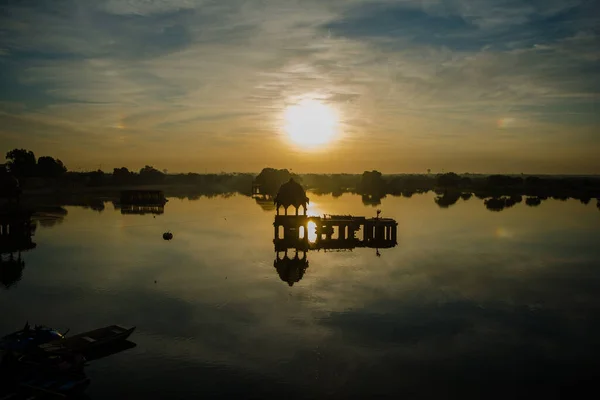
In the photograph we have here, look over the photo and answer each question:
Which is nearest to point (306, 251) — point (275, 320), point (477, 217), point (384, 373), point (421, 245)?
point (421, 245)

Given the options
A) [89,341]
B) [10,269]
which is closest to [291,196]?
[10,269]

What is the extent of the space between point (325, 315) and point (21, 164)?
14227 cm

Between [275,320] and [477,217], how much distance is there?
7699 cm

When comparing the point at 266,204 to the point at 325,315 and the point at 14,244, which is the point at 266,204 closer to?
the point at 14,244

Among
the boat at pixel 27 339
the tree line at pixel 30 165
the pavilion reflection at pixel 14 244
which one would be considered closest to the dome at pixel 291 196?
the pavilion reflection at pixel 14 244

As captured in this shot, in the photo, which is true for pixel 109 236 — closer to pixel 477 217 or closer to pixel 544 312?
pixel 544 312

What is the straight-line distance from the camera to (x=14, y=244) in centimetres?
5753

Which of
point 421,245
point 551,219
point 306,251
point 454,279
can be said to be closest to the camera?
point 454,279

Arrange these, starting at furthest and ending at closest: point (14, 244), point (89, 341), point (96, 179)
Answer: point (96, 179) < point (14, 244) < point (89, 341)

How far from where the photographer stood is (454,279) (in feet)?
139

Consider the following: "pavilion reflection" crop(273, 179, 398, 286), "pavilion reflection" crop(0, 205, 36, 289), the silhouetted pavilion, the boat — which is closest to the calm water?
"pavilion reflection" crop(0, 205, 36, 289)

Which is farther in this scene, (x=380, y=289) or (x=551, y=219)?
(x=551, y=219)

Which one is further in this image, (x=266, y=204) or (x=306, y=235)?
(x=266, y=204)

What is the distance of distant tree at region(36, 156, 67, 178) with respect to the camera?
14962cm
